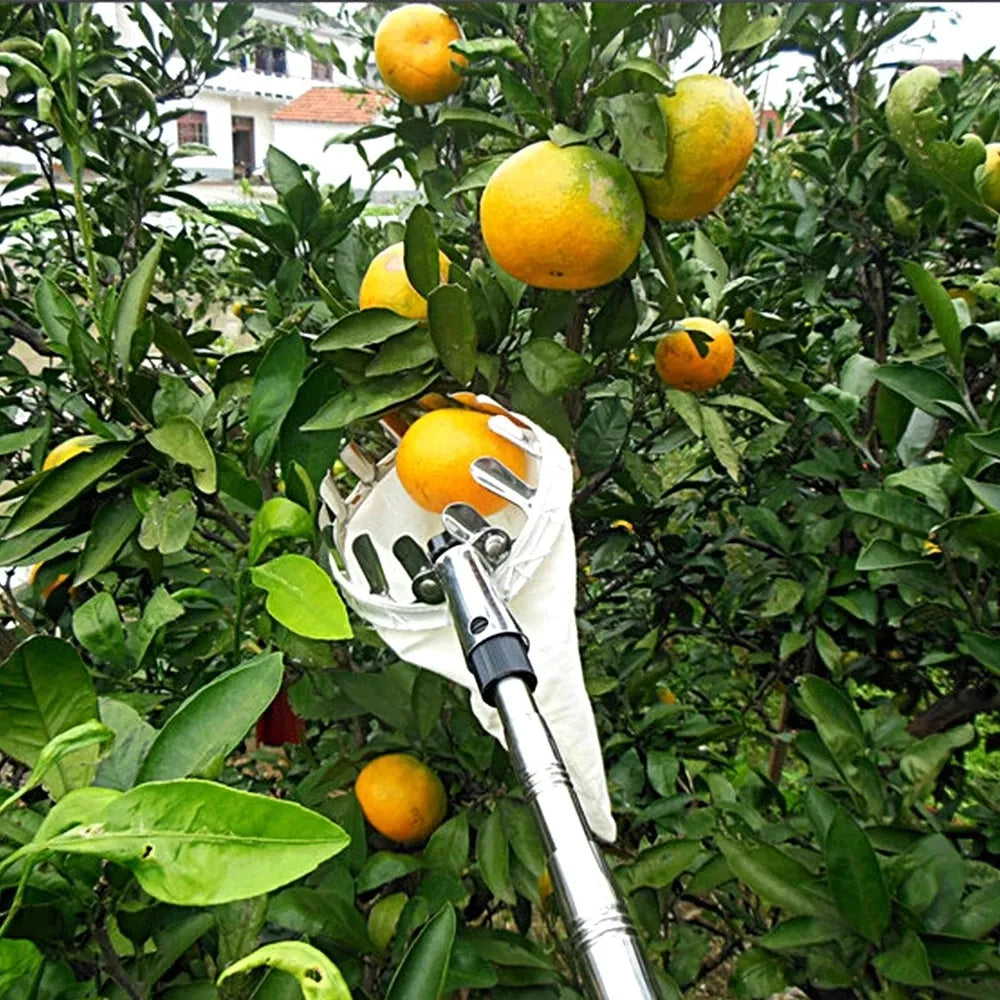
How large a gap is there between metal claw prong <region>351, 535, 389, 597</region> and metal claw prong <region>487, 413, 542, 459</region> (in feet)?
0.48

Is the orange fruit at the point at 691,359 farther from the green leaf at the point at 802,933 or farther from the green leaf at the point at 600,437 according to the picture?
the green leaf at the point at 802,933

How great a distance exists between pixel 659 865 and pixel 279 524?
537 millimetres

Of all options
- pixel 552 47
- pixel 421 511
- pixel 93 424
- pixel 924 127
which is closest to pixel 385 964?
pixel 421 511

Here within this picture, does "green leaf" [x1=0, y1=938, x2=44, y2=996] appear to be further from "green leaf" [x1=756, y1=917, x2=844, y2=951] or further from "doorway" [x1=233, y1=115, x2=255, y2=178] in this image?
"doorway" [x1=233, y1=115, x2=255, y2=178]

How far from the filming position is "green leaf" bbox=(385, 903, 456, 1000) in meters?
0.56

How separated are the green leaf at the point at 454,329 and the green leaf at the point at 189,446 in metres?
0.21

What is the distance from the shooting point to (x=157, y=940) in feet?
2.04

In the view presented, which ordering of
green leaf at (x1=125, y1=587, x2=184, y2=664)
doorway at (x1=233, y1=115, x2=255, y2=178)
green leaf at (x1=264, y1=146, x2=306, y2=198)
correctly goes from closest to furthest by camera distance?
green leaf at (x1=125, y1=587, x2=184, y2=664)
green leaf at (x1=264, y1=146, x2=306, y2=198)
doorway at (x1=233, y1=115, x2=255, y2=178)

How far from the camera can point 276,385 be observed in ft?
2.57

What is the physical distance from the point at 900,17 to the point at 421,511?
1.13 metres

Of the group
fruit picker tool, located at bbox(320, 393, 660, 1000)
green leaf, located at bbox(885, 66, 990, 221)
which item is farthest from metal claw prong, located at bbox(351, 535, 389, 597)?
green leaf, located at bbox(885, 66, 990, 221)

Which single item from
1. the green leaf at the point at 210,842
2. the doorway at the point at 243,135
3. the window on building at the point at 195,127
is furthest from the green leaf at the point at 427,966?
the doorway at the point at 243,135

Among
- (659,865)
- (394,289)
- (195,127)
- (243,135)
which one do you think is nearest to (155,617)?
(394,289)

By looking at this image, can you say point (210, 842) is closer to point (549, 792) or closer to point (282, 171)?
point (549, 792)
